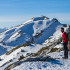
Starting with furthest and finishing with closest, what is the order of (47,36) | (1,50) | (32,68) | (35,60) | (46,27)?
(46,27), (47,36), (1,50), (35,60), (32,68)

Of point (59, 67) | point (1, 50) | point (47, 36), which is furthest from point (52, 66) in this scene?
point (47, 36)

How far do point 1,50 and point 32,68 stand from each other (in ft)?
311

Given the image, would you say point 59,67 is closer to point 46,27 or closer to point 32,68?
point 32,68

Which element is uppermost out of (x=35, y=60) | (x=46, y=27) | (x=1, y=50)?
(x=35, y=60)

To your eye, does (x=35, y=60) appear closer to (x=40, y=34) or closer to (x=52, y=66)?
(x=52, y=66)

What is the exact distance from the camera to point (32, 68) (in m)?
16.3

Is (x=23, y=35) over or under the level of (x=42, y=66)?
under

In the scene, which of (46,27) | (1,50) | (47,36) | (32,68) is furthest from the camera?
(46,27)

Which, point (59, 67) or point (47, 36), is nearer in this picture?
point (59, 67)

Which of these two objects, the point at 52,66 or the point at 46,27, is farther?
the point at 46,27

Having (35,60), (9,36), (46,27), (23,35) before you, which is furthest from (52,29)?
(35,60)

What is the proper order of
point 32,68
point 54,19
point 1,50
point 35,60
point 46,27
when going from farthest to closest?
point 54,19, point 46,27, point 1,50, point 35,60, point 32,68

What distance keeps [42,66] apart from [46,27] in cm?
13652

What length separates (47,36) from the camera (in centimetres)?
14062
